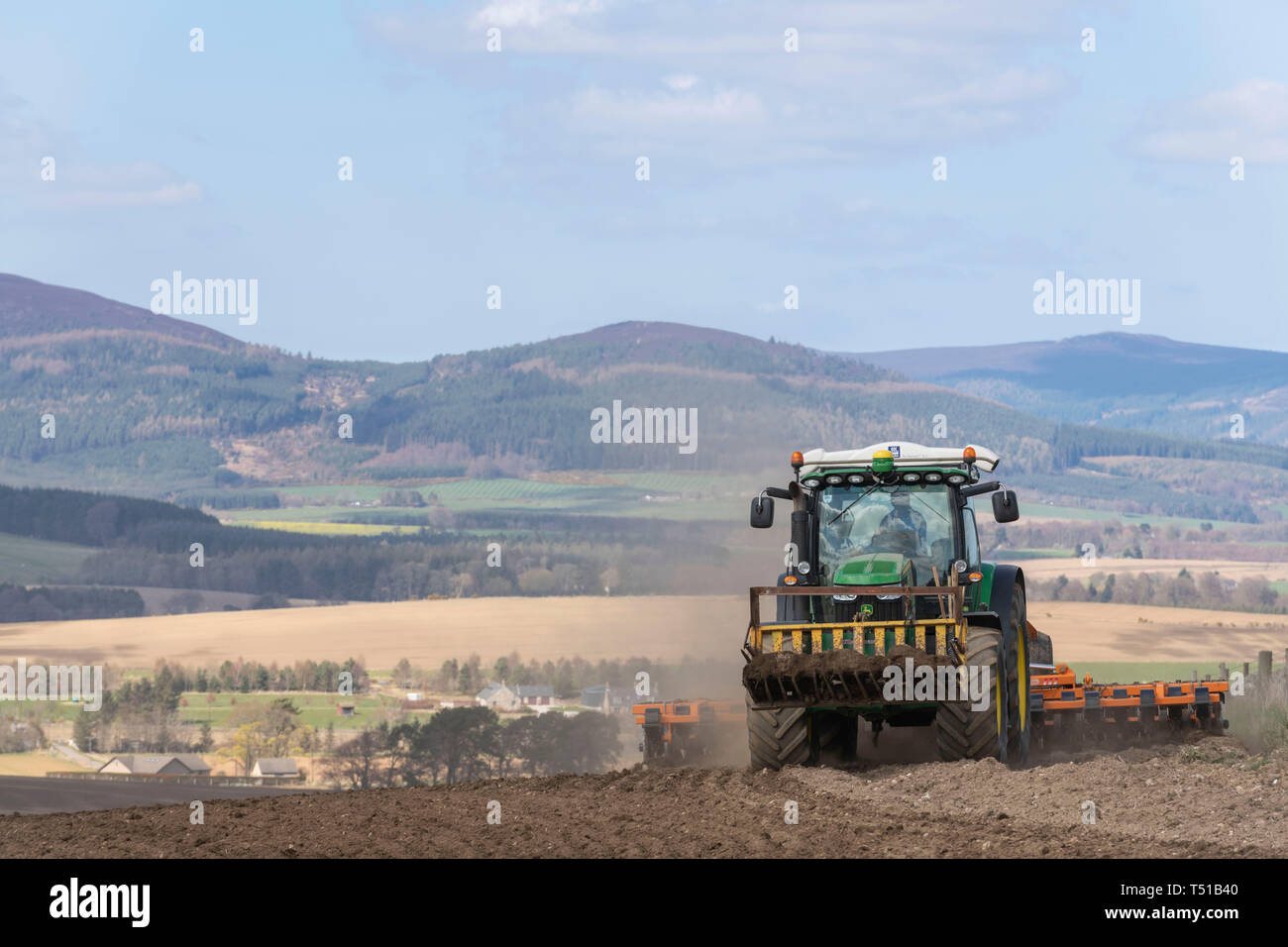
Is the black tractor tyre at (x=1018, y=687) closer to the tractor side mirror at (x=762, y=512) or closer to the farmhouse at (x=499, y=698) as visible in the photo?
the tractor side mirror at (x=762, y=512)

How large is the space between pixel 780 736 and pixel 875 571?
179 centimetres

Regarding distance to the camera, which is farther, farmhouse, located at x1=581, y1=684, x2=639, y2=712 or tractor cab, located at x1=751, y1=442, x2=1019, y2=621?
farmhouse, located at x1=581, y1=684, x2=639, y2=712

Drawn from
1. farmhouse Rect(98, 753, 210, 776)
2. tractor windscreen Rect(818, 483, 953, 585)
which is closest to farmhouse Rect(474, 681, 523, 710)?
farmhouse Rect(98, 753, 210, 776)

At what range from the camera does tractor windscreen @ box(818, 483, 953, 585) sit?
1556 cm

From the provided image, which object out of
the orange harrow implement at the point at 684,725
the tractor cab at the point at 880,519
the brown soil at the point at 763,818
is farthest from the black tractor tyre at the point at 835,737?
the orange harrow implement at the point at 684,725

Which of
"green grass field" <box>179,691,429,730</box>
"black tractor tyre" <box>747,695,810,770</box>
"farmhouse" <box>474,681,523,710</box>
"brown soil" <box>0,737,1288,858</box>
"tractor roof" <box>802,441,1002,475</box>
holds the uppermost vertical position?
"tractor roof" <box>802,441,1002,475</box>

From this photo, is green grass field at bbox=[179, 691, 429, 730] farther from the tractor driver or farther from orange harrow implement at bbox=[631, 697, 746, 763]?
the tractor driver

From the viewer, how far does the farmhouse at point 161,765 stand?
184 feet

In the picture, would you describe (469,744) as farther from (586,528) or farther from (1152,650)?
(586,528)

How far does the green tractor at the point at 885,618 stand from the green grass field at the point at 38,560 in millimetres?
119425

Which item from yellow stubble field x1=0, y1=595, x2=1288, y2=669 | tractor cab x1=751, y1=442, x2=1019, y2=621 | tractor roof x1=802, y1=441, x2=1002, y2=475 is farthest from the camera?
yellow stubble field x1=0, y1=595, x2=1288, y2=669

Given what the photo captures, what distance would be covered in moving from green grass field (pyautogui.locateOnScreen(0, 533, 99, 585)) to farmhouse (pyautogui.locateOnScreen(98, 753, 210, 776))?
7118 centimetres
